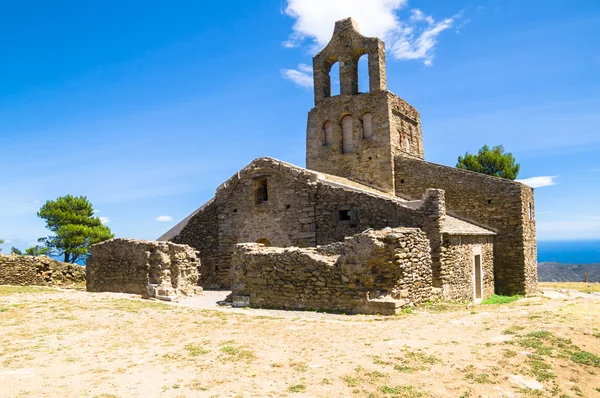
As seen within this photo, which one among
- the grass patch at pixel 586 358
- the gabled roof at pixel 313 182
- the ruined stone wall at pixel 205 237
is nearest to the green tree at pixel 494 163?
the gabled roof at pixel 313 182

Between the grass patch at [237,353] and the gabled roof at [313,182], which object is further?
the gabled roof at [313,182]

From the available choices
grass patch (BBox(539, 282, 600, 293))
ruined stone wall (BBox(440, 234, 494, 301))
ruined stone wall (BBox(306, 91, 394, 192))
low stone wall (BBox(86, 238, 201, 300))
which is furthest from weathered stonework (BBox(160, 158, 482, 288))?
grass patch (BBox(539, 282, 600, 293))

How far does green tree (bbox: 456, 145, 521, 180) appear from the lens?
1371 inches

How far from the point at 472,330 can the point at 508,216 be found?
12981 mm

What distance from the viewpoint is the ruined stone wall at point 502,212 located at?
65.6ft

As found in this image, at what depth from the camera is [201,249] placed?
20.3 m

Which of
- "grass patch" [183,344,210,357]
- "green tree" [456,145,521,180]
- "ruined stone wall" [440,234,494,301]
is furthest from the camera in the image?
"green tree" [456,145,521,180]

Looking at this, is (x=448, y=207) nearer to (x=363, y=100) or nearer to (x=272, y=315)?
(x=363, y=100)

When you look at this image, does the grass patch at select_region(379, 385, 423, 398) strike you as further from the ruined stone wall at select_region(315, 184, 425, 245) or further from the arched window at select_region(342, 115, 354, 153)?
the arched window at select_region(342, 115, 354, 153)

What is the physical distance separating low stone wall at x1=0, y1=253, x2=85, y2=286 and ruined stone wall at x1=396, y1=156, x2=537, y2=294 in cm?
1826

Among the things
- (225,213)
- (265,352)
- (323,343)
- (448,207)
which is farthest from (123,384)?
(448,207)

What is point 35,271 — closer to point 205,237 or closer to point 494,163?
point 205,237

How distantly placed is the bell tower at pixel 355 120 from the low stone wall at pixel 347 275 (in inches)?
422

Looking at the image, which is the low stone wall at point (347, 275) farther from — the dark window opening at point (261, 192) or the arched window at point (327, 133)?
the arched window at point (327, 133)
